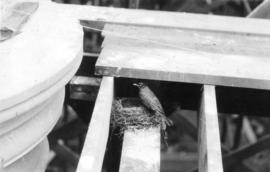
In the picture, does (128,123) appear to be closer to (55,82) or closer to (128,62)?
(128,62)

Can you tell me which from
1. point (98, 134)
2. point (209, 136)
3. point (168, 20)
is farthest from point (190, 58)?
point (98, 134)

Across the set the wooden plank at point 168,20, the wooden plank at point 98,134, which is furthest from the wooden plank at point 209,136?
the wooden plank at point 168,20

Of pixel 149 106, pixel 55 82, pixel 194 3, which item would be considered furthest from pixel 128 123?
pixel 194 3

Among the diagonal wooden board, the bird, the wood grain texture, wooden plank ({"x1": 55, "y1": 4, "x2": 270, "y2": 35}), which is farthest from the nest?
wooden plank ({"x1": 55, "y1": 4, "x2": 270, "y2": 35})

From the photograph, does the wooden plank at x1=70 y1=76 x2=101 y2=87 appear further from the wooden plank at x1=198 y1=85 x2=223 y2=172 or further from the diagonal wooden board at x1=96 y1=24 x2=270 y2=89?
the wooden plank at x1=198 y1=85 x2=223 y2=172

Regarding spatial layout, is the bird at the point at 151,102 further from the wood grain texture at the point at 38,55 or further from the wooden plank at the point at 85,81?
the wood grain texture at the point at 38,55

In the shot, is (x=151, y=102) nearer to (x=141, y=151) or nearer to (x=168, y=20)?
(x=141, y=151)
